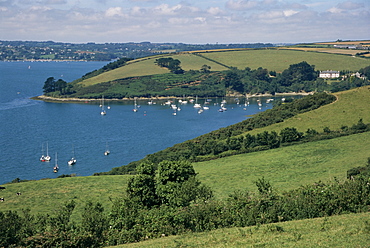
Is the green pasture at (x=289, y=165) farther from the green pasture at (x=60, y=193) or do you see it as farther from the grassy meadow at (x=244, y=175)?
the green pasture at (x=60, y=193)

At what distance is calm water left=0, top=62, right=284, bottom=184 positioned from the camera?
77.0 meters

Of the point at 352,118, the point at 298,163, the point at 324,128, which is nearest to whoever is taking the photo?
the point at 298,163

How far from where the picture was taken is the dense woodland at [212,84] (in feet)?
563

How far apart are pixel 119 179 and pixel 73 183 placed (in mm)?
5191

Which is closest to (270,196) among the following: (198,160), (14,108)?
(198,160)

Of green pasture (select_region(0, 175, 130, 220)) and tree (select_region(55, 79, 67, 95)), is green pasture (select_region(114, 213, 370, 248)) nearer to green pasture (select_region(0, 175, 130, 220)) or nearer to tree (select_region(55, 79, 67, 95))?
green pasture (select_region(0, 175, 130, 220))

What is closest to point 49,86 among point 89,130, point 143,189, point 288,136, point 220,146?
point 89,130

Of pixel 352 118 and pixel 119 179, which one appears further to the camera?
pixel 352 118

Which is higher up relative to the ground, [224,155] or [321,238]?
[321,238]

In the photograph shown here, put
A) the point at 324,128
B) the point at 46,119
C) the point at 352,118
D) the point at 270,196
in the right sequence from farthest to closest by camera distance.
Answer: the point at 46,119 → the point at 352,118 → the point at 324,128 → the point at 270,196

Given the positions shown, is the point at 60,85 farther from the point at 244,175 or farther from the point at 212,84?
the point at 244,175

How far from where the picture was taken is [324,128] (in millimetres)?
70938

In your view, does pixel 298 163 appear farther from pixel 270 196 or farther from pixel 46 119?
pixel 46 119

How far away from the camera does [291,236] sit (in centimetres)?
2244
